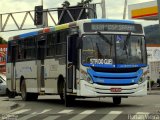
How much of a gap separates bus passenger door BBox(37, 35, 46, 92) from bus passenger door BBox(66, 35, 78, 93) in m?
3.32

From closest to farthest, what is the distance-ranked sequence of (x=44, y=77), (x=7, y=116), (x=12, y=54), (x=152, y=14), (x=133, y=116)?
(x=133, y=116), (x=7, y=116), (x=44, y=77), (x=12, y=54), (x=152, y=14)

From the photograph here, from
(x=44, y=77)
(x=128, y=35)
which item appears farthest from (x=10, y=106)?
(x=128, y=35)

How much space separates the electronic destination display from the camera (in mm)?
19420

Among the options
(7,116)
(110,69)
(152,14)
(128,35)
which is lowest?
(7,116)

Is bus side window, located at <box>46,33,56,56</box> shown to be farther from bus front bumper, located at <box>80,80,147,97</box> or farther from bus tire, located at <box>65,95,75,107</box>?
bus front bumper, located at <box>80,80,147,97</box>

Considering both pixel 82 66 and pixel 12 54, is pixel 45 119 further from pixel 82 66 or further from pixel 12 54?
pixel 12 54

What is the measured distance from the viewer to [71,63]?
19.8m

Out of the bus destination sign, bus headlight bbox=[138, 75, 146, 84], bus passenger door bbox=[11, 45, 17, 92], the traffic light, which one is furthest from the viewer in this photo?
the traffic light

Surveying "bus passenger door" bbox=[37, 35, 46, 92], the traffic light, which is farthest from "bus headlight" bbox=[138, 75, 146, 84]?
the traffic light

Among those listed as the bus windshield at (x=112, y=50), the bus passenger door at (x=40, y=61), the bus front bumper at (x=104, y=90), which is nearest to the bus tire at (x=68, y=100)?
the bus front bumper at (x=104, y=90)

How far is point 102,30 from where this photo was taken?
19.5 metres

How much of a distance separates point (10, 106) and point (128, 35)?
18.7ft

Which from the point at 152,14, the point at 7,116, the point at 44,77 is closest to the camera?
the point at 7,116

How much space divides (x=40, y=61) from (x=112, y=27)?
518 cm
